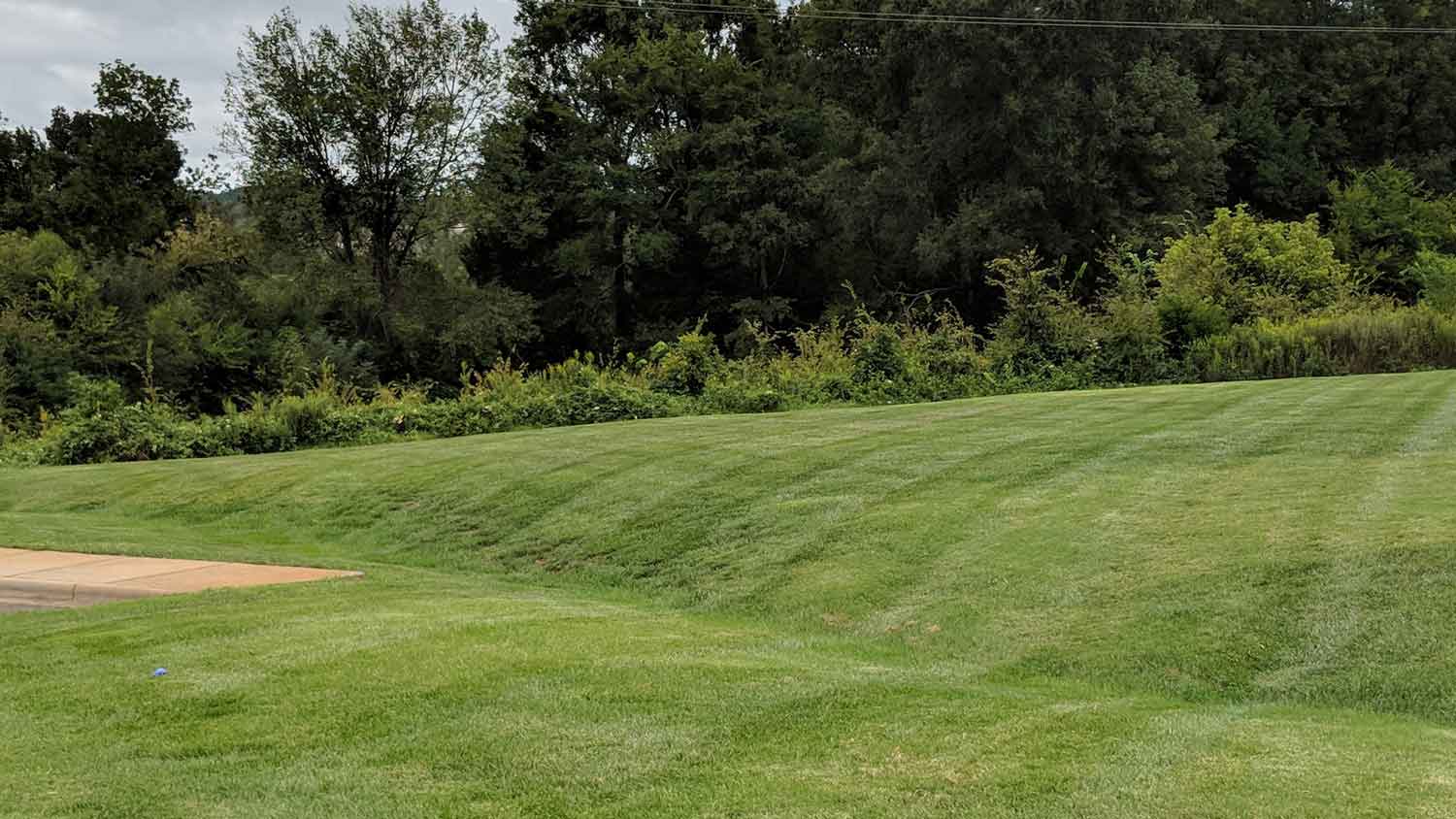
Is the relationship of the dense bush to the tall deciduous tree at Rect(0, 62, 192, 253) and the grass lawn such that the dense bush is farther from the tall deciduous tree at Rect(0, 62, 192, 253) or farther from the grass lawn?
the tall deciduous tree at Rect(0, 62, 192, 253)

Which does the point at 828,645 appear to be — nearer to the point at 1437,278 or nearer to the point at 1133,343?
the point at 1133,343

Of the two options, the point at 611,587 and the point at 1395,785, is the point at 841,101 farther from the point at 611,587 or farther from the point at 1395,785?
the point at 1395,785

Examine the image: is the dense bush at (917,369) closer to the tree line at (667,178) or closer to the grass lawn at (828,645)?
the grass lawn at (828,645)

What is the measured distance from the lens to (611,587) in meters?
6.77

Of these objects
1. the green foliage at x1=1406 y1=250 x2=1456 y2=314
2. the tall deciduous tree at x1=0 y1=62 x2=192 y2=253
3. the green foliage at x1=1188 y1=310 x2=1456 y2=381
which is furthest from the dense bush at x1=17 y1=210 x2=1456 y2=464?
the tall deciduous tree at x1=0 y1=62 x2=192 y2=253

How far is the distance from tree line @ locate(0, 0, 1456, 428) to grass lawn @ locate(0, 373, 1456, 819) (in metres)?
20.1

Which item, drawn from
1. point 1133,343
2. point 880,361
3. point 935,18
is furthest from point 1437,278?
point 880,361

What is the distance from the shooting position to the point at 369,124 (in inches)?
1312

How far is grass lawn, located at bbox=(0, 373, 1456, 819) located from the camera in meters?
3.16

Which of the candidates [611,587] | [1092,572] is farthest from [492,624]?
[1092,572]

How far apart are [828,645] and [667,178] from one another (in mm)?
32333

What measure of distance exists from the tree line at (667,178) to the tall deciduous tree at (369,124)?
9 cm

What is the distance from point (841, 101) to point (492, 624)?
33.2 meters

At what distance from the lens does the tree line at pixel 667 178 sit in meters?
29.4
